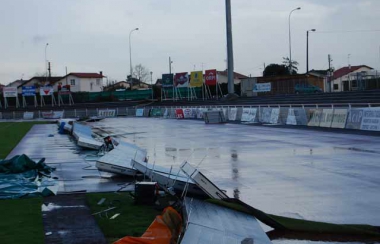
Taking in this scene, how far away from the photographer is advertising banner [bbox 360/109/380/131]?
96.5 ft

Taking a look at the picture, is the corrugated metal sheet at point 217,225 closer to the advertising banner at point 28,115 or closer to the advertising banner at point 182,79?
the advertising banner at point 182,79

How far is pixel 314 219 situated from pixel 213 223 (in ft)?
7.83

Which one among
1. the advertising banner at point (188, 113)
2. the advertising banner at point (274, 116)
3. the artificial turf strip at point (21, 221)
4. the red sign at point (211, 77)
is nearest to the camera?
the artificial turf strip at point (21, 221)

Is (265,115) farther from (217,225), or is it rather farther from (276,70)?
(276,70)

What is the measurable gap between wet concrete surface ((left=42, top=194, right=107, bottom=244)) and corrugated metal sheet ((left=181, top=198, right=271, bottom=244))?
1457 millimetres

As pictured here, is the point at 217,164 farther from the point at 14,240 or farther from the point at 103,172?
the point at 14,240

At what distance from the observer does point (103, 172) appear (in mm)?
16281

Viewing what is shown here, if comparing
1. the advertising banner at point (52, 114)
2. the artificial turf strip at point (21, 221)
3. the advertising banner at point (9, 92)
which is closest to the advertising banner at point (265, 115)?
the artificial turf strip at point (21, 221)

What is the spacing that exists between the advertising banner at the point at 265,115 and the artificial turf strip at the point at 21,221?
3293 cm

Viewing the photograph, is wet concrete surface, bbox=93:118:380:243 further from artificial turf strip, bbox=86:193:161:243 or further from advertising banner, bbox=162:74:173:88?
advertising banner, bbox=162:74:173:88

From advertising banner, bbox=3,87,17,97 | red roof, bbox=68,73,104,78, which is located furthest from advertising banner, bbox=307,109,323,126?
red roof, bbox=68,73,104,78

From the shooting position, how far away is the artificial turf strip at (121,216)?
870cm

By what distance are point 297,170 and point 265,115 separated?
1115 inches

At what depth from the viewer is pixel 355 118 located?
103 ft
